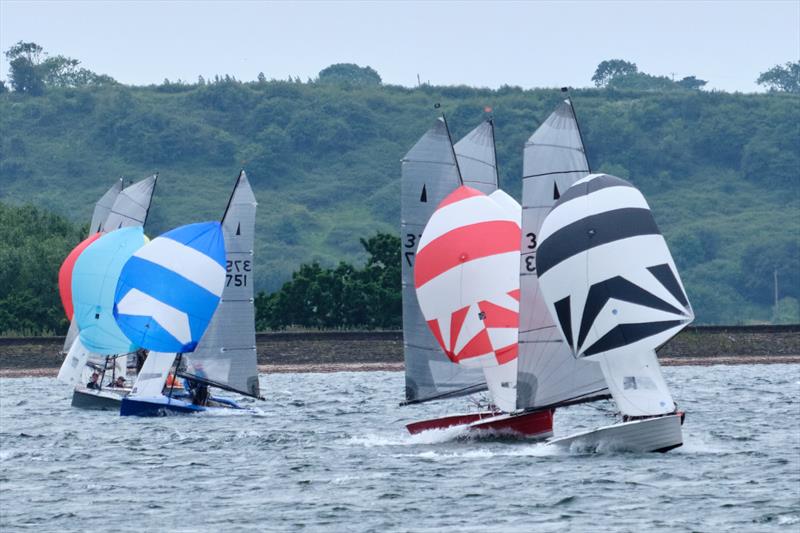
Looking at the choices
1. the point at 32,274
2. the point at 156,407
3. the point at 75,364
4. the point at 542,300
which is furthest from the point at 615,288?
the point at 32,274

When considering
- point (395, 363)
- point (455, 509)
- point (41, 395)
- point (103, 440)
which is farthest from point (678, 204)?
point (455, 509)

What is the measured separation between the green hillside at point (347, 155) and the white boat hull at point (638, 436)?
11126 centimetres

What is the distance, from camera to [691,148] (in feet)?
591

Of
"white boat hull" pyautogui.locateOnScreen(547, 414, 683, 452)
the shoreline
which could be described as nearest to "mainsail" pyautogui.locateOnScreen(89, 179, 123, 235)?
the shoreline

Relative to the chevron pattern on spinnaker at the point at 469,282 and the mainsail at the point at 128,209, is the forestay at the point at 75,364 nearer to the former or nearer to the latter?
the mainsail at the point at 128,209

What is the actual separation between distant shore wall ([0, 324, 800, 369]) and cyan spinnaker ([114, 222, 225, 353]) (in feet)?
95.8

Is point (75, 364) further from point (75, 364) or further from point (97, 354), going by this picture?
point (97, 354)

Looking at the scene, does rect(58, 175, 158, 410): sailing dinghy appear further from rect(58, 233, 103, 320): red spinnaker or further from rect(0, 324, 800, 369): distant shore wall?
rect(0, 324, 800, 369): distant shore wall

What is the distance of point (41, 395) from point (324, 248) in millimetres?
95613

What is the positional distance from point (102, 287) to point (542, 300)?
19673 mm

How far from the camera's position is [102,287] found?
4984cm

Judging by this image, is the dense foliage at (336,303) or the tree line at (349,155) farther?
the tree line at (349,155)

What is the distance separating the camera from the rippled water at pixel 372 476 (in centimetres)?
2595

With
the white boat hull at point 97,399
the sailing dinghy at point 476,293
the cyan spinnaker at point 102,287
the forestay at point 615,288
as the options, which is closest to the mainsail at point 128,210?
the cyan spinnaker at point 102,287
